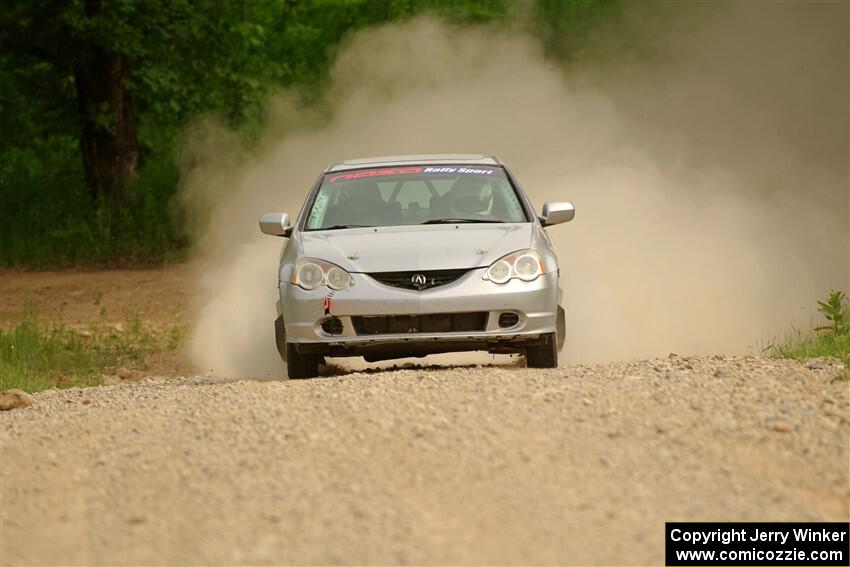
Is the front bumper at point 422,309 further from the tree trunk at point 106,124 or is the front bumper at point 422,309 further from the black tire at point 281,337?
the tree trunk at point 106,124

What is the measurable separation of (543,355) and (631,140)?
1213cm

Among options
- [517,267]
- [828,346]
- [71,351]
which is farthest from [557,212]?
[71,351]

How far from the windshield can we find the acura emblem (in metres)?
0.97

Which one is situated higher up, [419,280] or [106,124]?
[106,124]

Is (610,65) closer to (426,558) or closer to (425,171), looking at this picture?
(425,171)

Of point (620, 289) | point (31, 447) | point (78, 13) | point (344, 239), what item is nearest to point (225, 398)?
point (31, 447)

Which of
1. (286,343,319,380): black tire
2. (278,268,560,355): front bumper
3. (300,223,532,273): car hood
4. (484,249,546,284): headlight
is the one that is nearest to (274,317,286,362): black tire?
(286,343,319,380): black tire

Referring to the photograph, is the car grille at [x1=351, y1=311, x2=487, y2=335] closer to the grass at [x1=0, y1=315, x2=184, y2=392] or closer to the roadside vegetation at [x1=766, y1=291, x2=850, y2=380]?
the roadside vegetation at [x1=766, y1=291, x2=850, y2=380]

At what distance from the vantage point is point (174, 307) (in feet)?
68.4

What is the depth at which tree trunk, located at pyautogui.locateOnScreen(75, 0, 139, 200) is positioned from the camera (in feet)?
79.8

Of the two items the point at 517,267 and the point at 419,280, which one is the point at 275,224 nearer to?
the point at 419,280

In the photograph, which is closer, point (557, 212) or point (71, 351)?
point (557, 212)

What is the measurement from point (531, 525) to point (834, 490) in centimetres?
144

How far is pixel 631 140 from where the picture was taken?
74.7 ft
